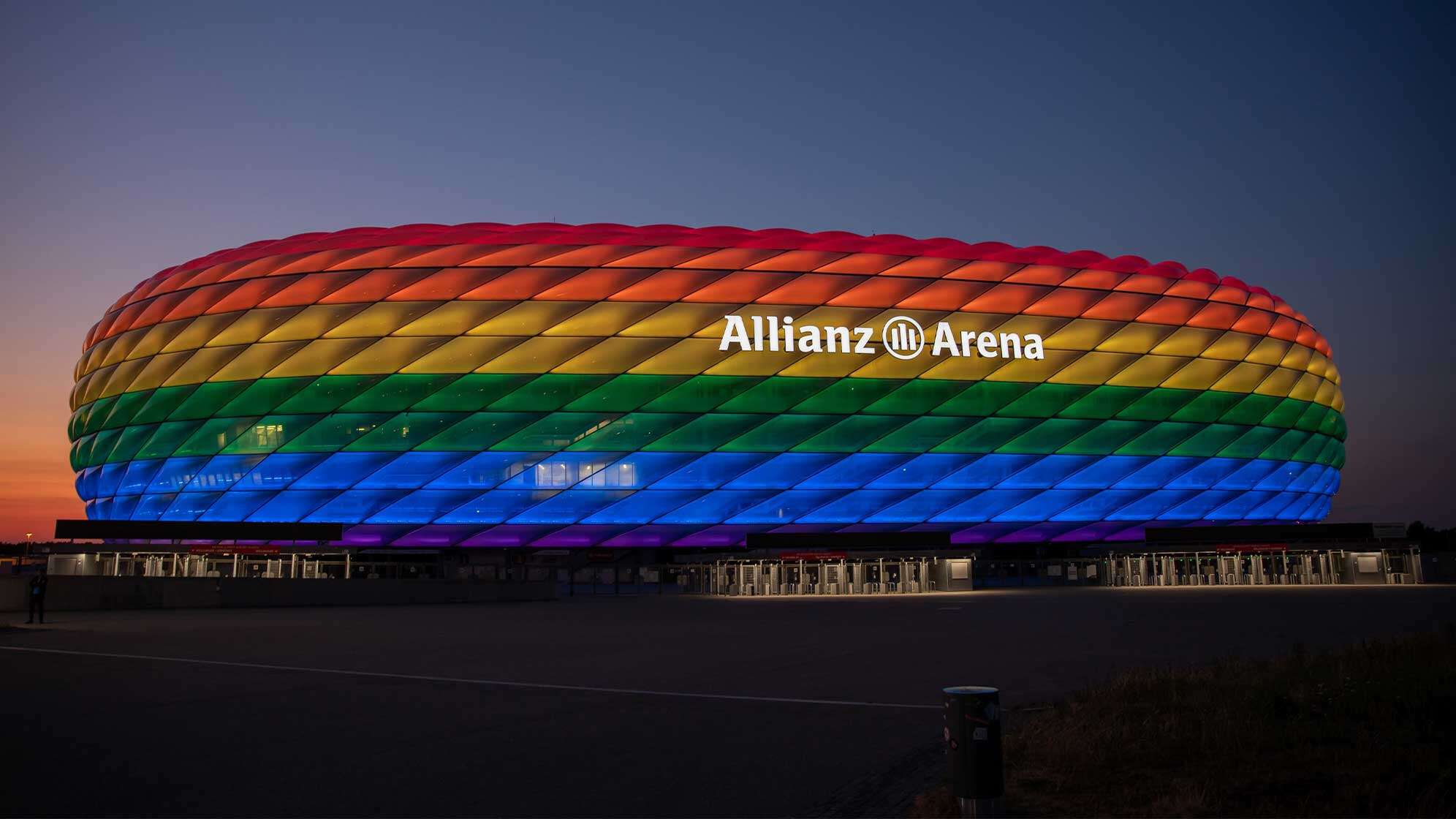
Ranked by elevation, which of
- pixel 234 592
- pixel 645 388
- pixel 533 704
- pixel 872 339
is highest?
pixel 872 339

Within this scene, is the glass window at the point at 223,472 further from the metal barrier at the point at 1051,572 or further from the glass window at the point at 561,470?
the metal barrier at the point at 1051,572

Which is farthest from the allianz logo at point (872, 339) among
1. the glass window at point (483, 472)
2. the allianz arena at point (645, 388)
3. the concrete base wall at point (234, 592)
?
the concrete base wall at point (234, 592)

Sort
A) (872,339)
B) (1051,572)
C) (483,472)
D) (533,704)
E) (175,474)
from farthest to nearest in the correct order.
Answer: (1051,572), (175,474), (872,339), (483,472), (533,704)

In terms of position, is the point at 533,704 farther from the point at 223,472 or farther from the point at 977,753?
the point at 223,472

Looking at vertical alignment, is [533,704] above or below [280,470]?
below

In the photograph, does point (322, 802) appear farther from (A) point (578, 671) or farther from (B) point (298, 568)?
(B) point (298, 568)

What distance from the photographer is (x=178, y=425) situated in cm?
4612

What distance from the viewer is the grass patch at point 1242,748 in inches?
232

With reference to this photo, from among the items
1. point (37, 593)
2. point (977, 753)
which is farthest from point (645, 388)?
point (977, 753)

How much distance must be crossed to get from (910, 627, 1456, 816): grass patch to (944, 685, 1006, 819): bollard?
1.08 ft

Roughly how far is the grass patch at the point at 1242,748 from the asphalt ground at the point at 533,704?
2.86 ft

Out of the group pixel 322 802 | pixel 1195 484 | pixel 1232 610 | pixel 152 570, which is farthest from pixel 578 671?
pixel 1195 484

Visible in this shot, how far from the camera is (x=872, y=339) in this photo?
46.0m

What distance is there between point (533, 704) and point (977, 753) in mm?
5457
